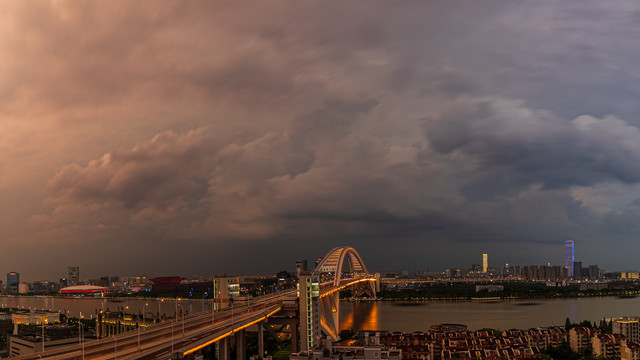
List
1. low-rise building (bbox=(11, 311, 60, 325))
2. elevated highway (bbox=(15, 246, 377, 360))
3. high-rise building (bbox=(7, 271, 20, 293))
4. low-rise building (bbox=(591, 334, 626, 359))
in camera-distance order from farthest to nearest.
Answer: high-rise building (bbox=(7, 271, 20, 293)) → low-rise building (bbox=(11, 311, 60, 325)) → low-rise building (bbox=(591, 334, 626, 359)) → elevated highway (bbox=(15, 246, 377, 360))

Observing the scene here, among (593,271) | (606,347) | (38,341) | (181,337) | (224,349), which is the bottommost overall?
(593,271)

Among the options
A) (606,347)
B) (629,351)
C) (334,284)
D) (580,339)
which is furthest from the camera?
(334,284)

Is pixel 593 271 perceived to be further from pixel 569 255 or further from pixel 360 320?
pixel 360 320

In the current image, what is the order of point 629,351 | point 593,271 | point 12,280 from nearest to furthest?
1. point 629,351
2. point 12,280
3. point 593,271

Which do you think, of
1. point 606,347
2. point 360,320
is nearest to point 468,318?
point 360,320

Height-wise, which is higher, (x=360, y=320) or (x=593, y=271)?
(x=360, y=320)

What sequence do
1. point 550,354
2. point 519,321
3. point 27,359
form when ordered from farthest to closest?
point 519,321, point 550,354, point 27,359

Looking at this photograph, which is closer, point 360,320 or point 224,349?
point 224,349

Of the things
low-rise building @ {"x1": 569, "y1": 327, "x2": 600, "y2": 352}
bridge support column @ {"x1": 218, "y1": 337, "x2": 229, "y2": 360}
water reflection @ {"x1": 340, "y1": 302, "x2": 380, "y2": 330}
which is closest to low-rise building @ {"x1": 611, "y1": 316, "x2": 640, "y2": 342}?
low-rise building @ {"x1": 569, "y1": 327, "x2": 600, "y2": 352}

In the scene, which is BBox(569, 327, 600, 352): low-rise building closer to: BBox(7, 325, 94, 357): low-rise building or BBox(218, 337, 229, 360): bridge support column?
BBox(218, 337, 229, 360): bridge support column

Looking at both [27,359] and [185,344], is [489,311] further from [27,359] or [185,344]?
[27,359]

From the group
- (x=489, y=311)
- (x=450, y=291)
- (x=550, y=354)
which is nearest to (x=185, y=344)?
(x=550, y=354)
